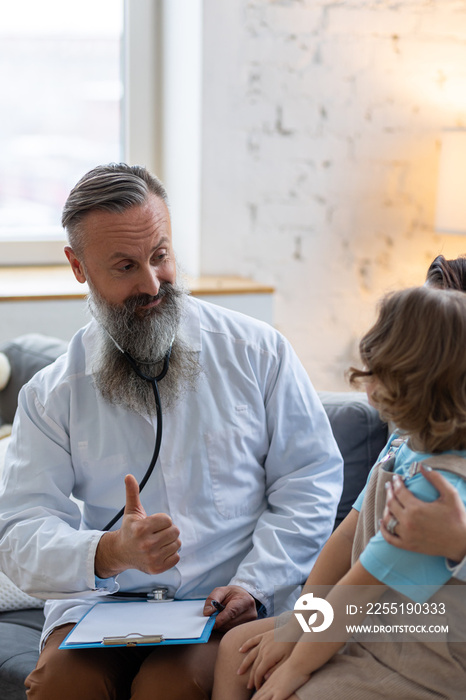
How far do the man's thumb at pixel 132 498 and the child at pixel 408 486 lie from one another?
35 cm

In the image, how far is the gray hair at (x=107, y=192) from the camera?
152 cm

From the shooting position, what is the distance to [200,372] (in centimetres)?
156

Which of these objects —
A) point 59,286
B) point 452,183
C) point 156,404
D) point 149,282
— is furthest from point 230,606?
point 452,183

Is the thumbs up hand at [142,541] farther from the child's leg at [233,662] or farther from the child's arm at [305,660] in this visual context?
the child's arm at [305,660]

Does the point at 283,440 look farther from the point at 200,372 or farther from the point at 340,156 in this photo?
the point at 340,156

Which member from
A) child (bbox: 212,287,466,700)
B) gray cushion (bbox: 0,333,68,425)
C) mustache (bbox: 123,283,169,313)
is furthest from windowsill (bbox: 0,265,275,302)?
child (bbox: 212,287,466,700)

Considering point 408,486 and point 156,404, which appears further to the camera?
point 156,404

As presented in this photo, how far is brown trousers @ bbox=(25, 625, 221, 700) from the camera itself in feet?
4.21

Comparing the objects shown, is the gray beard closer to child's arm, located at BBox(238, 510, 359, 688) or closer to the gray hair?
the gray hair

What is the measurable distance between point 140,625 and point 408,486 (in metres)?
0.53

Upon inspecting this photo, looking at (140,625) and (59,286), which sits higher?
(59,286)

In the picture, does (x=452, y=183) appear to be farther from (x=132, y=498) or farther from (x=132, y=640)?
(x=132, y=640)

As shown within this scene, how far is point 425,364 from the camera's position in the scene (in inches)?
39.8

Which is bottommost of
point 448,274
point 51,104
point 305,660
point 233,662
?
point 233,662
